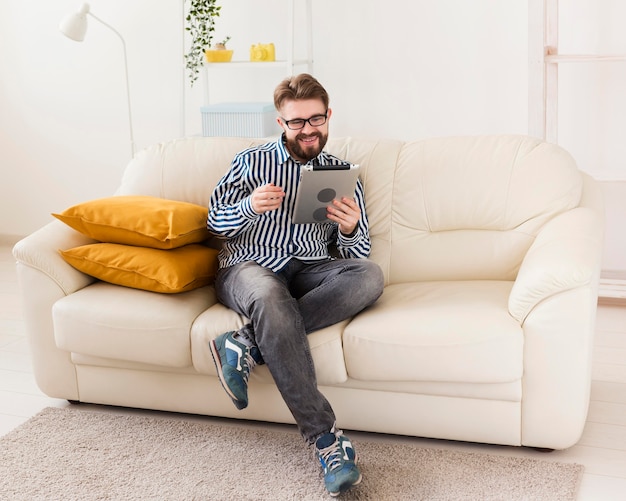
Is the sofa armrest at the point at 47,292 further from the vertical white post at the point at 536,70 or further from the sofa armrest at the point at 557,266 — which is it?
the vertical white post at the point at 536,70

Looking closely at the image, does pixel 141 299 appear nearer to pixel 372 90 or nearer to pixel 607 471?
pixel 607 471

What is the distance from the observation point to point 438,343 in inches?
92.0

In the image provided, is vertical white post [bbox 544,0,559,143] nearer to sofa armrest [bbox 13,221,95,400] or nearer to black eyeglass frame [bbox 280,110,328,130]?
black eyeglass frame [bbox 280,110,328,130]

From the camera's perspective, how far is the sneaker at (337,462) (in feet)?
7.23

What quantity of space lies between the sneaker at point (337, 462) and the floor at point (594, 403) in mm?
305

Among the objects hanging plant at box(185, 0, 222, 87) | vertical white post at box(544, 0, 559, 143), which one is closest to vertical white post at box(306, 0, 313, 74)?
hanging plant at box(185, 0, 222, 87)

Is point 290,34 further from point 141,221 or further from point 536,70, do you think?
point 141,221

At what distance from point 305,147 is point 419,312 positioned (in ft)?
2.04

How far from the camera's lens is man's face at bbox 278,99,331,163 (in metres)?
2.62

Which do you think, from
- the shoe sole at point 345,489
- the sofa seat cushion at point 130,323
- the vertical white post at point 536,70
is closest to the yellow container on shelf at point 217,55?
the vertical white post at point 536,70

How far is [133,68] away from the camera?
181 inches

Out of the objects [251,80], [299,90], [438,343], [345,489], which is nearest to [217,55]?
[251,80]

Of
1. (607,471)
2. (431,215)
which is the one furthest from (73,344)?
(607,471)

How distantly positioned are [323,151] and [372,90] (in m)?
1.32
